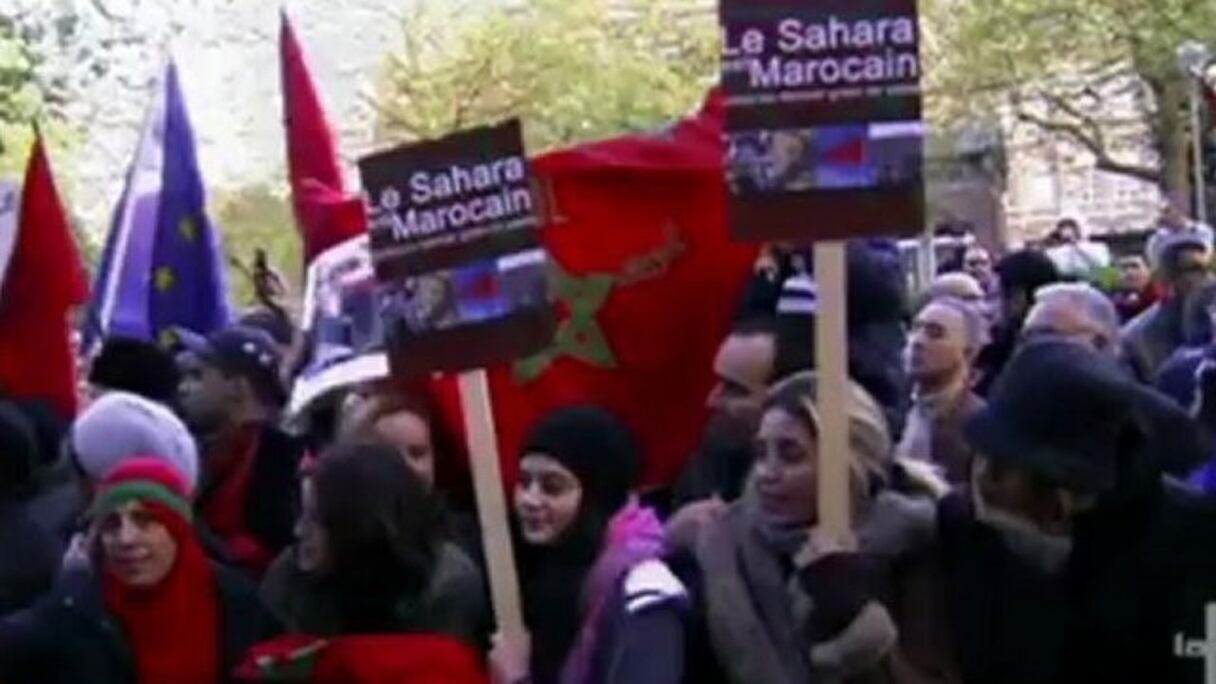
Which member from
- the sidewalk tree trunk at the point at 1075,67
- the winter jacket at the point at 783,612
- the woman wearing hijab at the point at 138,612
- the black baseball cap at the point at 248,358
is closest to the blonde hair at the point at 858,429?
the winter jacket at the point at 783,612

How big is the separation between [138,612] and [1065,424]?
6.12ft

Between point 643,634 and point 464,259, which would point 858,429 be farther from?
point 464,259

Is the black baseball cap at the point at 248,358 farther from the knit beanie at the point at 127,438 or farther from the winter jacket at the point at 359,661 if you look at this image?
the winter jacket at the point at 359,661

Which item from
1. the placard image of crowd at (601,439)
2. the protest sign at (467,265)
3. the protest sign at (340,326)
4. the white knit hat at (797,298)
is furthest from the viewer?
the protest sign at (340,326)

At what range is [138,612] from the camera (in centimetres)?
596

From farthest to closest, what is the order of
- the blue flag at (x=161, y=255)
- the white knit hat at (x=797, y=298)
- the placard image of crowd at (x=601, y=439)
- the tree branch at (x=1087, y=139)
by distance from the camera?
the tree branch at (x=1087, y=139), the blue flag at (x=161, y=255), the white knit hat at (x=797, y=298), the placard image of crowd at (x=601, y=439)

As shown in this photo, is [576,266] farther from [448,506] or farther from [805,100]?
[805,100]

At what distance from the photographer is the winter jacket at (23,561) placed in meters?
6.91

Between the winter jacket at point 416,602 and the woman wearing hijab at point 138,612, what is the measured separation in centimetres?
12

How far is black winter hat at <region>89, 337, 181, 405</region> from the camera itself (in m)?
8.41

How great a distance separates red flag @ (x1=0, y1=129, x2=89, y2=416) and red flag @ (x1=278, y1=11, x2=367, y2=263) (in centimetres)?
72

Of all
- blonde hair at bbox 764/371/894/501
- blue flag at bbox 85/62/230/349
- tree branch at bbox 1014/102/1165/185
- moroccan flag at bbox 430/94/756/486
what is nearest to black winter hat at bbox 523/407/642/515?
blonde hair at bbox 764/371/894/501

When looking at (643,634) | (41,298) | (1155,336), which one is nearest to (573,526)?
(643,634)

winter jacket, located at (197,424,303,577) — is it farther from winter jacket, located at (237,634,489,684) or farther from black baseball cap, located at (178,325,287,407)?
winter jacket, located at (237,634,489,684)
